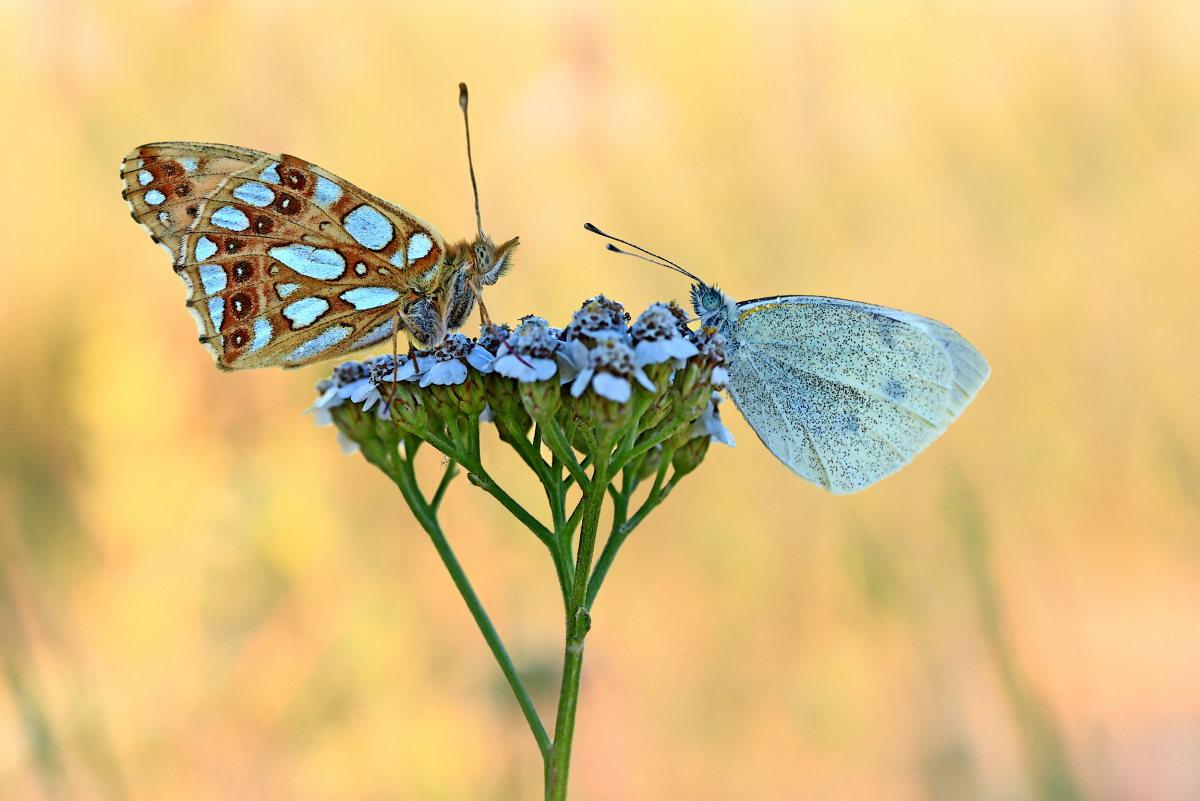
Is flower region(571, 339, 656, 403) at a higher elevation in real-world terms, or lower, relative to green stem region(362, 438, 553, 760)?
higher

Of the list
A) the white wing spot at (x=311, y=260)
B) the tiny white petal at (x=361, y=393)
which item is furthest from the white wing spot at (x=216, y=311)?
the tiny white petal at (x=361, y=393)

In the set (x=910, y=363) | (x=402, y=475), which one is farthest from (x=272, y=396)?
(x=910, y=363)

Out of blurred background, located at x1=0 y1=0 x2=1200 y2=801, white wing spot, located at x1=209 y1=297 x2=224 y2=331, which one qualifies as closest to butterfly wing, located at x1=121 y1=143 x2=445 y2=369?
white wing spot, located at x1=209 y1=297 x2=224 y2=331

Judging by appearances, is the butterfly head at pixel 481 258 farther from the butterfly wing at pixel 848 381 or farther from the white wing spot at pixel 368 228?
the butterfly wing at pixel 848 381

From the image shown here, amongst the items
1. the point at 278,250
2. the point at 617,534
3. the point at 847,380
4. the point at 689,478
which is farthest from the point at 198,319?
the point at 689,478

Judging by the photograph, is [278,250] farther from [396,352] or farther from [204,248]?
[396,352]

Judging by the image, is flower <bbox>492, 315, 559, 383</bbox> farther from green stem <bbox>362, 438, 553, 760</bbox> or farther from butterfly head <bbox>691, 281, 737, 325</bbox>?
butterfly head <bbox>691, 281, 737, 325</bbox>

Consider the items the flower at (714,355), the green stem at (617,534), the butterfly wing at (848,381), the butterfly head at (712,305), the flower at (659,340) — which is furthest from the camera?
the butterfly wing at (848,381)
